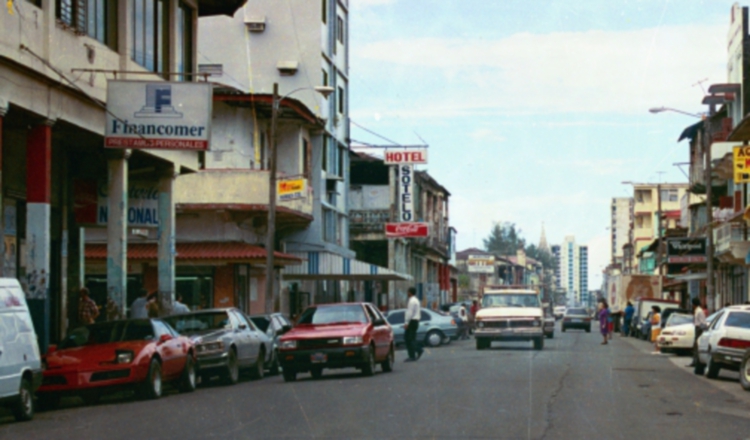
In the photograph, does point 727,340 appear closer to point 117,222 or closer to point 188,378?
point 188,378

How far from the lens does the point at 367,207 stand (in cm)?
6391

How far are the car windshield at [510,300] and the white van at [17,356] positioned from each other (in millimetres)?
23262

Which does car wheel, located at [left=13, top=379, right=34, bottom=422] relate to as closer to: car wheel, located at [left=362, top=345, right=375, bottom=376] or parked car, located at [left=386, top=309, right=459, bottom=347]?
car wheel, located at [left=362, top=345, right=375, bottom=376]

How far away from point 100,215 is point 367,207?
120 feet

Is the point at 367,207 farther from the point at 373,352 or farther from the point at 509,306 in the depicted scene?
the point at 373,352

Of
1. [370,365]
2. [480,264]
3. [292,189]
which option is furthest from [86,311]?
[480,264]

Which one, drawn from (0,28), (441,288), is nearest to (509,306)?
(0,28)

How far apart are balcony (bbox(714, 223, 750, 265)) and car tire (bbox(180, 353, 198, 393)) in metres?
31.0

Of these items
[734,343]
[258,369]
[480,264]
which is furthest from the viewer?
[480,264]

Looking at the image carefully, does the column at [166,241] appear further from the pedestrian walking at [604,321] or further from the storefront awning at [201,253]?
the pedestrian walking at [604,321]

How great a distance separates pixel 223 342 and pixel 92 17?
736 centimetres

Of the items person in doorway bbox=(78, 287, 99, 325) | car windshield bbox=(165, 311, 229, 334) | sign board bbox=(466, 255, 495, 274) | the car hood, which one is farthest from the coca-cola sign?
sign board bbox=(466, 255, 495, 274)

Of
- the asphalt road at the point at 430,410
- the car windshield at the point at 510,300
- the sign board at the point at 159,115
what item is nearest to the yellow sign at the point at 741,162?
the car windshield at the point at 510,300

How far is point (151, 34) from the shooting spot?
27.6 m
